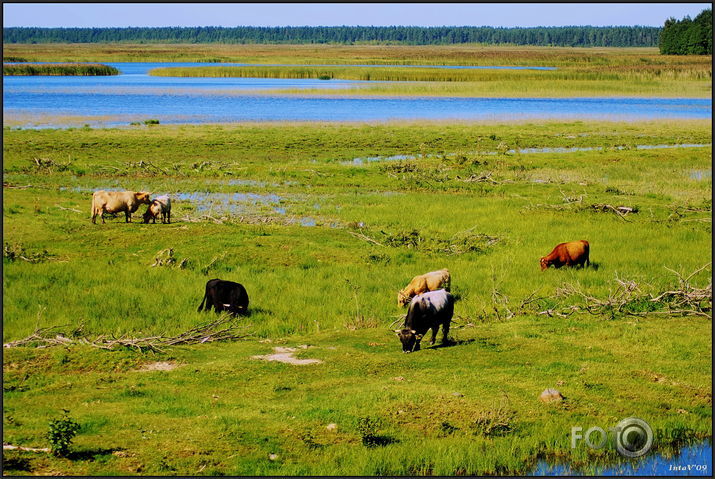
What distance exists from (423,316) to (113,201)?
500 inches

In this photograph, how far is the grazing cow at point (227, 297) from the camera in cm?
1551

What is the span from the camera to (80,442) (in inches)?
382

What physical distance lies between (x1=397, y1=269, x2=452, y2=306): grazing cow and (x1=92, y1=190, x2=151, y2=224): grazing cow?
32.7 ft

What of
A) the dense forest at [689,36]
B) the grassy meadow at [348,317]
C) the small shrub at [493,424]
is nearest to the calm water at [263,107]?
the grassy meadow at [348,317]

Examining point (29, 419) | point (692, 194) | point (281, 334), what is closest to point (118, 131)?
point (692, 194)

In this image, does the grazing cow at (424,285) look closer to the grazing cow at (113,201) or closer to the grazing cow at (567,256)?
the grazing cow at (567,256)

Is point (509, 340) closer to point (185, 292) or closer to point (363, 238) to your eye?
point (185, 292)

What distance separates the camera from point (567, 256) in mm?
19266

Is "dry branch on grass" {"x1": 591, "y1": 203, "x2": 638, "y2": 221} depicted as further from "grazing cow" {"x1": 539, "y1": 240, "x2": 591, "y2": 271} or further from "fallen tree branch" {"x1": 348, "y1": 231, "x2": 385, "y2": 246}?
"fallen tree branch" {"x1": 348, "y1": 231, "x2": 385, "y2": 246}

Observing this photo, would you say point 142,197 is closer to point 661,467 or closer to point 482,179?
point 482,179

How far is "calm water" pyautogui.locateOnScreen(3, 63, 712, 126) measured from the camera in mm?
58062

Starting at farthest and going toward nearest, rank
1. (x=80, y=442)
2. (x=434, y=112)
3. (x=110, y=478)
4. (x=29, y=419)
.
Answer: (x=434, y=112), (x=29, y=419), (x=80, y=442), (x=110, y=478)

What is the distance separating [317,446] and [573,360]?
202 inches

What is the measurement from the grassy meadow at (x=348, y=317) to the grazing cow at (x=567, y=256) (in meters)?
0.47
